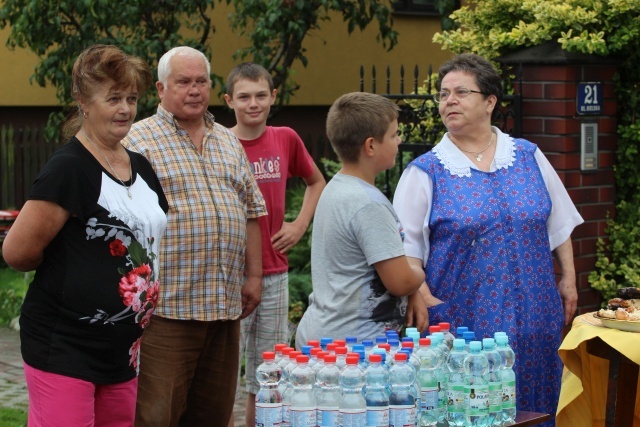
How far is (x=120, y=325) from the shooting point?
4.33 meters

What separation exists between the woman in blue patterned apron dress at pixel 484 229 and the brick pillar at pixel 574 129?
4.35 ft

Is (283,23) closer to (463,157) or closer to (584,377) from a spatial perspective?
(463,157)

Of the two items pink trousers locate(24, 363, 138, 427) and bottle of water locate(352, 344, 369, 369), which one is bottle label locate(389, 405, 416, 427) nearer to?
bottle of water locate(352, 344, 369, 369)

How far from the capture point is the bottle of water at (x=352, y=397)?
4020mm

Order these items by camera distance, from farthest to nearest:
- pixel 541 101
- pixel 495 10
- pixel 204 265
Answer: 1. pixel 495 10
2. pixel 541 101
3. pixel 204 265

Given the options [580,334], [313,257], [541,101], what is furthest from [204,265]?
[541,101]

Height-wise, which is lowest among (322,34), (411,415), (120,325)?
(411,415)

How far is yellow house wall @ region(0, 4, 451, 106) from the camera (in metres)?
14.6

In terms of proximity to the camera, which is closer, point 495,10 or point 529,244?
point 529,244

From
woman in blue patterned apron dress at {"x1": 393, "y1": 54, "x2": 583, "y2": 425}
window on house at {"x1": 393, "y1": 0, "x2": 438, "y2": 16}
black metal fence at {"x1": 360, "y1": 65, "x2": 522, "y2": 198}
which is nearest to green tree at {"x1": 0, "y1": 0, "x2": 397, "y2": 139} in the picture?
black metal fence at {"x1": 360, "y1": 65, "x2": 522, "y2": 198}

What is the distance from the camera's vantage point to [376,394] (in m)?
4.11

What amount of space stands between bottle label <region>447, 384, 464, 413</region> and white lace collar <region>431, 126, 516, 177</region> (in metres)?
1.40

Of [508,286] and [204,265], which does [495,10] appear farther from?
[204,265]

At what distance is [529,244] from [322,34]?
1043cm
